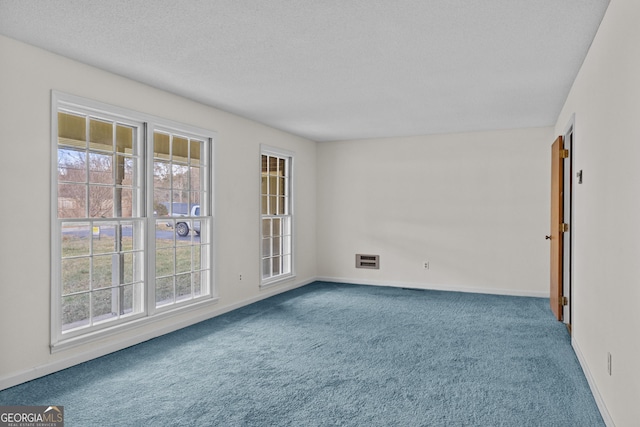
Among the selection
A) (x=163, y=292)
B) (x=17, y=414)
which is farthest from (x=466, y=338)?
(x=17, y=414)

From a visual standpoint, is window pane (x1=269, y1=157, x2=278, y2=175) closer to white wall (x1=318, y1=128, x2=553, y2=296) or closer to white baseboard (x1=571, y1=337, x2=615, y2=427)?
white wall (x1=318, y1=128, x2=553, y2=296)

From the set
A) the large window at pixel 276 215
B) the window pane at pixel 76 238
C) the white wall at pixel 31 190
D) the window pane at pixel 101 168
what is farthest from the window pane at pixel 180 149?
the large window at pixel 276 215

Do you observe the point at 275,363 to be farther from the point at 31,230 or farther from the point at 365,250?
the point at 365,250

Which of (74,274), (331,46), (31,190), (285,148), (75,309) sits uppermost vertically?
(331,46)

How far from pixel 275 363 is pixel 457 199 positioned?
14.5 feet

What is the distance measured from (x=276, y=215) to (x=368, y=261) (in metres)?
1.90

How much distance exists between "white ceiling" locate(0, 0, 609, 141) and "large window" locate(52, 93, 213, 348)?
0.53 meters

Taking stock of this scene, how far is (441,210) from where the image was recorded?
6992mm

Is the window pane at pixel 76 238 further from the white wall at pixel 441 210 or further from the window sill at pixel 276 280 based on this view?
the white wall at pixel 441 210

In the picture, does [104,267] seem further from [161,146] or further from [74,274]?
[161,146]

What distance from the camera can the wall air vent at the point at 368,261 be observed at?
7449 millimetres

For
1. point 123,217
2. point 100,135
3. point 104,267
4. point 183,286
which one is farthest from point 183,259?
point 100,135

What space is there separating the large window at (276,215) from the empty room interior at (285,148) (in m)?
0.03

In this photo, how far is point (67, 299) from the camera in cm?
400
